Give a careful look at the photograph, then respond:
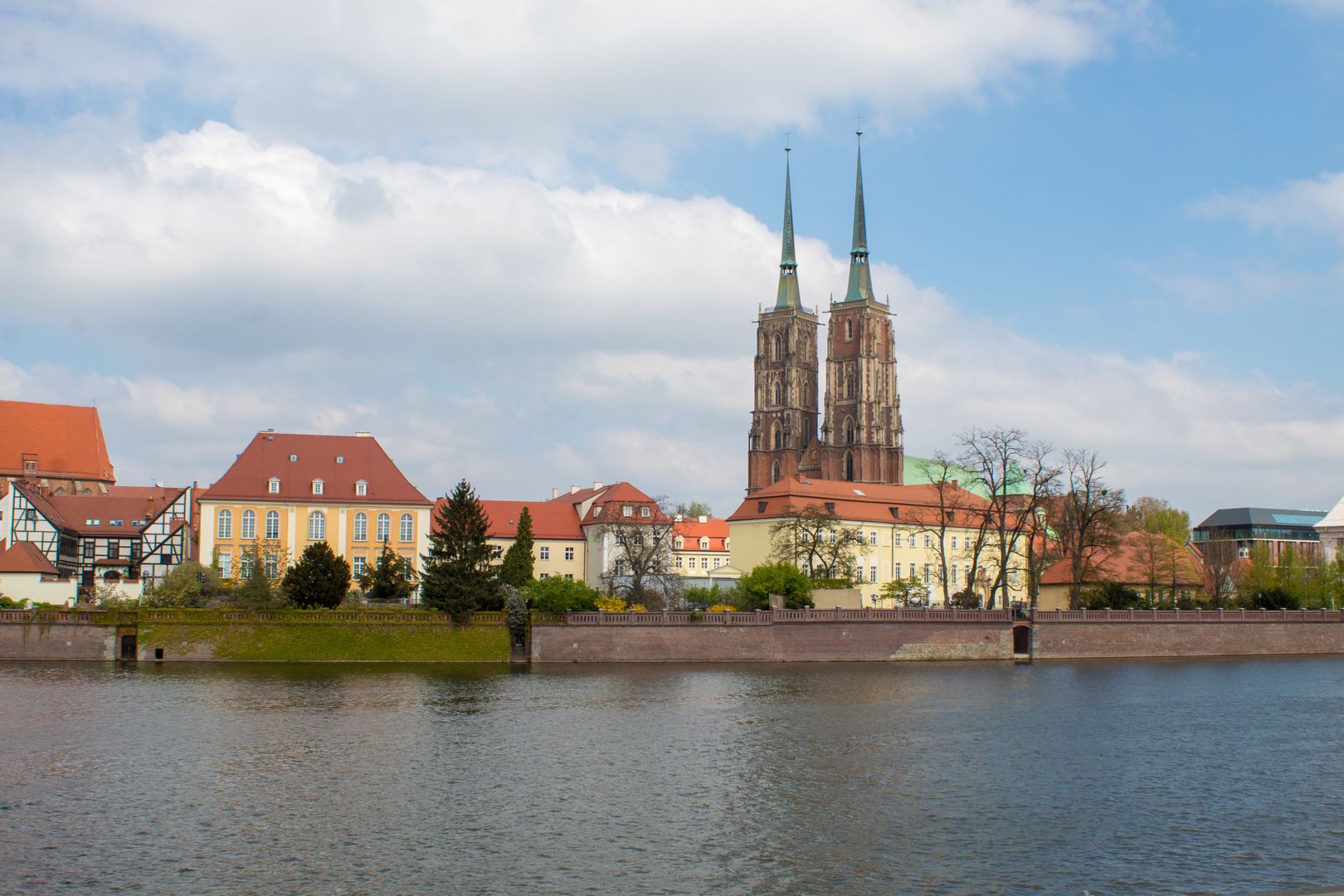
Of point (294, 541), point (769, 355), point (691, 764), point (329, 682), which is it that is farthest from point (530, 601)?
point (769, 355)

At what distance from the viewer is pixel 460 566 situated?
222ft

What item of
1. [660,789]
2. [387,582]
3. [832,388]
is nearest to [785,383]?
[832,388]

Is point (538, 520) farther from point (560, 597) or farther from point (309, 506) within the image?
point (560, 597)

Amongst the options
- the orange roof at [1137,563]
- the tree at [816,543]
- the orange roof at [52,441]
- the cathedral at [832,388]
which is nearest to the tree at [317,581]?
the tree at [816,543]

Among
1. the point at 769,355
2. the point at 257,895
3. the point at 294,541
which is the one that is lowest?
the point at 257,895

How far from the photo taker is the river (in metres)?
23.5

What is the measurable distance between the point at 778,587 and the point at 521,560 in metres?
20.2

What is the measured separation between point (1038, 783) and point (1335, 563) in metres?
87.2

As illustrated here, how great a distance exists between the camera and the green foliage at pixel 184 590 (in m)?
68.7

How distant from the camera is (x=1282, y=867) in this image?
926 inches

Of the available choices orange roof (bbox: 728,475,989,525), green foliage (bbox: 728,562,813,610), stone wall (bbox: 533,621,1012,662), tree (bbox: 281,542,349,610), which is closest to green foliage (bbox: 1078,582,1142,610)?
stone wall (bbox: 533,621,1012,662)

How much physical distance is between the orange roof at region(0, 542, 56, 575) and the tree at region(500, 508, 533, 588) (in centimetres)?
2588

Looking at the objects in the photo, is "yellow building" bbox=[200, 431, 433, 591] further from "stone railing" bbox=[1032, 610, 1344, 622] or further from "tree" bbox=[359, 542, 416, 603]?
"stone railing" bbox=[1032, 610, 1344, 622]

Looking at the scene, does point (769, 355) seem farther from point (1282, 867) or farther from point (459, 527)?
point (1282, 867)
